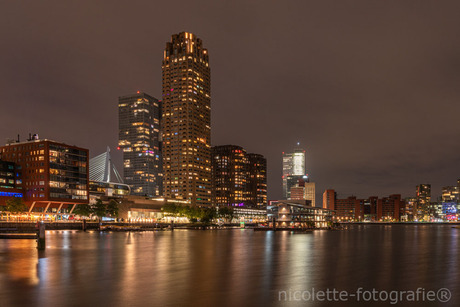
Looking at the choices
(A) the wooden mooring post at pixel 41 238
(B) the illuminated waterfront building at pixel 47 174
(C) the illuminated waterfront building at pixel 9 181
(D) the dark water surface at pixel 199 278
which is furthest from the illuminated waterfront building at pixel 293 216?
(A) the wooden mooring post at pixel 41 238

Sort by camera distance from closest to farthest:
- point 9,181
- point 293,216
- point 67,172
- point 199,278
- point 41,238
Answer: point 199,278, point 41,238, point 9,181, point 67,172, point 293,216

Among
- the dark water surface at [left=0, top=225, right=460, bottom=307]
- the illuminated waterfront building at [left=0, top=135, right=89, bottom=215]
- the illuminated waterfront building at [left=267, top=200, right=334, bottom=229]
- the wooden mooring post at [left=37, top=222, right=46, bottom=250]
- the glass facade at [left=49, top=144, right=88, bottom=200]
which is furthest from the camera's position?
the illuminated waterfront building at [left=267, top=200, right=334, bottom=229]

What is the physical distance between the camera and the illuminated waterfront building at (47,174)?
17125cm

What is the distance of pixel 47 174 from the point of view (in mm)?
170750

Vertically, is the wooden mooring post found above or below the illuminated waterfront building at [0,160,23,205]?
below

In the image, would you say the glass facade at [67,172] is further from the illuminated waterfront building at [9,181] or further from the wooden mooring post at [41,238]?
the wooden mooring post at [41,238]

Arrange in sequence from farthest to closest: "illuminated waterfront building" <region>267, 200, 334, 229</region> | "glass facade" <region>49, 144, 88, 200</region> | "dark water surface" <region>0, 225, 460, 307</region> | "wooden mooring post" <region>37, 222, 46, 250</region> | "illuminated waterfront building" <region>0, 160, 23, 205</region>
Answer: "illuminated waterfront building" <region>267, 200, 334, 229</region>, "glass facade" <region>49, 144, 88, 200</region>, "illuminated waterfront building" <region>0, 160, 23, 205</region>, "wooden mooring post" <region>37, 222, 46, 250</region>, "dark water surface" <region>0, 225, 460, 307</region>

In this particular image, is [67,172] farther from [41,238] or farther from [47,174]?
[41,238]

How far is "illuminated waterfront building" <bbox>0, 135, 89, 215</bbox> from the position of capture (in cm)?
17125

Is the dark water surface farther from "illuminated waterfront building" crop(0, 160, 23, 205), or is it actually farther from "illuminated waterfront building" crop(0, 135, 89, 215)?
"illuminated waterfront building" crop(0, 160, 23, 205)

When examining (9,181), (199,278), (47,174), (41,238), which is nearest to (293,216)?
(47,174)

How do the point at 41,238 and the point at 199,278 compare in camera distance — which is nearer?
the point at 199,278

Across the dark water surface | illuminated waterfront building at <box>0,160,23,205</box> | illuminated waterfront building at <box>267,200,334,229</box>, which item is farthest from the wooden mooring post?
illuminated waterfront building at <box>267,200,334,229</box>

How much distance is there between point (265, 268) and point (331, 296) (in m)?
15.7
